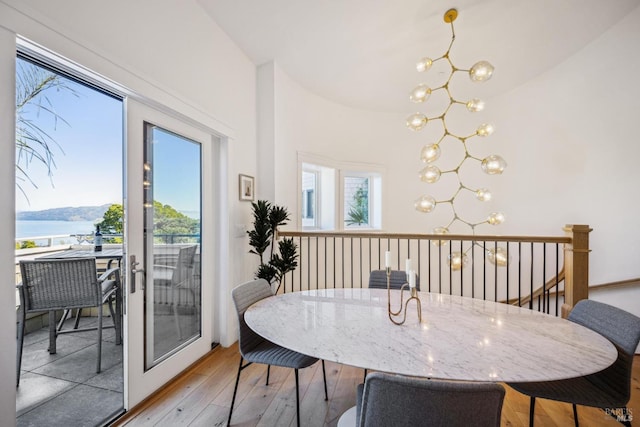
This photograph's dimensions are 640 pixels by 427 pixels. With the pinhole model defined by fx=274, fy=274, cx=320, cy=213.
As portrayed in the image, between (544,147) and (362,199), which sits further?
(362,199)

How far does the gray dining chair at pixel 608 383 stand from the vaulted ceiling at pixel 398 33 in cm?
259

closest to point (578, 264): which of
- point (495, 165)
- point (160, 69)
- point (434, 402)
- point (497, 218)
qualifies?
point (497, 218)

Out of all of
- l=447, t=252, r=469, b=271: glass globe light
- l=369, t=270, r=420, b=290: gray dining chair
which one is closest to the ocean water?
l=369, t=270, r=420, b=290: gray dining chair

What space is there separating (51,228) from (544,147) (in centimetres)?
555

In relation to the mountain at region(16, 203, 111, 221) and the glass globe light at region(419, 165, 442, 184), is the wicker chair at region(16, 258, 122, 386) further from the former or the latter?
the glass globe light at region(419, 165, 442, 184)

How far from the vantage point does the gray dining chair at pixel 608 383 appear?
3.93ft

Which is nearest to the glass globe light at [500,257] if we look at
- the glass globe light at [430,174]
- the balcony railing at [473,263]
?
the balcony railing at [473,263]

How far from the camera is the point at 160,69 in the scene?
6.26 feet

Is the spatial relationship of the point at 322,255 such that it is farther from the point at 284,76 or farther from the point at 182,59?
the point at 182,59

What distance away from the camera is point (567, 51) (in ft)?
10.8

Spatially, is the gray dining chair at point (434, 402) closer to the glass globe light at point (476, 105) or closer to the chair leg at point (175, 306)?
the chair leg at point (175, 306)

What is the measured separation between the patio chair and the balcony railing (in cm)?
109

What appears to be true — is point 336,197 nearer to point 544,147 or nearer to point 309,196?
point 309,196

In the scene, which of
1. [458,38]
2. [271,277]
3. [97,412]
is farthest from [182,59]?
[458,38]
